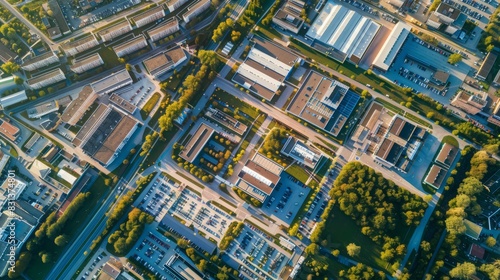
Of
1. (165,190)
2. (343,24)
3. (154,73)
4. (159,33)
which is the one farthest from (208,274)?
(343,24)

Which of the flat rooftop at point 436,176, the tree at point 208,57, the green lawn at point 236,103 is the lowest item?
the green lawn at point 236,103

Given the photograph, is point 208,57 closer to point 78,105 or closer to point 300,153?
point 300,153

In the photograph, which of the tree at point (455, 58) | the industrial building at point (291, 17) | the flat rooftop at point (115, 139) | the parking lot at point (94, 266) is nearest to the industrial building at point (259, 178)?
the flat rooftop at point (115, 139)

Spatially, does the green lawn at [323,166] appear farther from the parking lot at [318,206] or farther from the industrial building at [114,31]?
the industrial building at [114,31]

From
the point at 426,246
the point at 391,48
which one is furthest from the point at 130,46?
the point at 426,246

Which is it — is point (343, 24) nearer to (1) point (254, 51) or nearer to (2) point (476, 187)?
(1) point (254, 51)

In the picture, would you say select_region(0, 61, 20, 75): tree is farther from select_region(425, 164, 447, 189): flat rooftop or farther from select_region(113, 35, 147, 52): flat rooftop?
select_region(425, 164, 447, 189): flat rooftop

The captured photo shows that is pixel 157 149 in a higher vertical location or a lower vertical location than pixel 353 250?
lower
